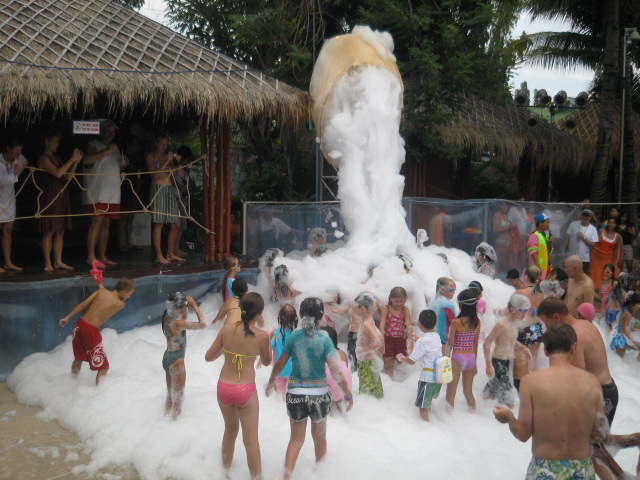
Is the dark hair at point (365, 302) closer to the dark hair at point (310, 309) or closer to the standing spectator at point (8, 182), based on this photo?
the dark hair at point (310, 309)

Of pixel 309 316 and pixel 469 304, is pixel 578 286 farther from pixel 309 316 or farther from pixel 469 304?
pixel 309 316

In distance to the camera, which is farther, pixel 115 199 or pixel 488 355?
pixel 115 199

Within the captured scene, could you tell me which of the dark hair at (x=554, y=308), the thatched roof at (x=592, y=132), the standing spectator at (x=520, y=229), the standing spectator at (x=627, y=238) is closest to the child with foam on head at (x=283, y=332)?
the dark hair at (x=554, y=308)

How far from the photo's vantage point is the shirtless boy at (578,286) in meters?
6.93

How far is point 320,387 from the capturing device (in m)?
4.92

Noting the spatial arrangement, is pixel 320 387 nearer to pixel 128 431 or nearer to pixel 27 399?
pixel 128 431

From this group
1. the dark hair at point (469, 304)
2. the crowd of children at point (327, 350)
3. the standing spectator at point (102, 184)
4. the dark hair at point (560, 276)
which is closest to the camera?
the crowd of children at point (327, 350)

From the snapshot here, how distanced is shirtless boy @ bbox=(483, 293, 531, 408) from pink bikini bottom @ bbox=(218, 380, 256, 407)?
2677 mm

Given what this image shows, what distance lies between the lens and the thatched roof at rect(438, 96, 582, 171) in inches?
560

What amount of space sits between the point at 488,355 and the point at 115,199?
5447mm

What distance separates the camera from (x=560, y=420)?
3.69 m

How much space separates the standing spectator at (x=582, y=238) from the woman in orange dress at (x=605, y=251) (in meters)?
0.11

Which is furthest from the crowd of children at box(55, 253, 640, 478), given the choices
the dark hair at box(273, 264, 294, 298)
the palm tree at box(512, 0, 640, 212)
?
the palm tree at box(512, 0, 640, 212)

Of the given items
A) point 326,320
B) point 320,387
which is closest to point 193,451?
point 320,387
